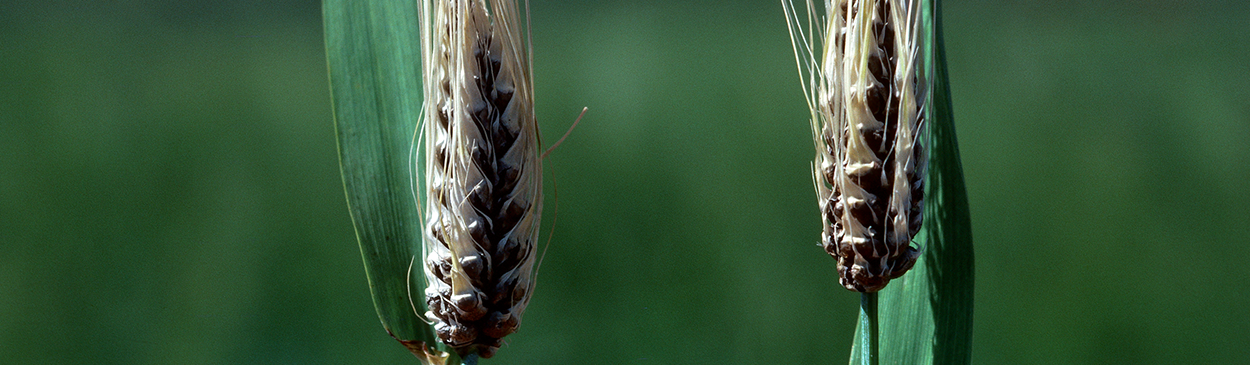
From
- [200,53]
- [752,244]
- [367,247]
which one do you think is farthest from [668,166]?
[200,53]

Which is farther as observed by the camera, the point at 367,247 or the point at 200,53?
the point at 200,53

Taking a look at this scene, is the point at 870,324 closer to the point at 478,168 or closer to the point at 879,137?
the point at 879,137

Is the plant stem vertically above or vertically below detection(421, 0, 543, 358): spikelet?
below

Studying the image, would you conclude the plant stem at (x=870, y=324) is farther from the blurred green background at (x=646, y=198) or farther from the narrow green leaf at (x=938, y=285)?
the blurred green background at (x=646, y=198)

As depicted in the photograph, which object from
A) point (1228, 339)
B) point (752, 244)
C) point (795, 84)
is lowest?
point (1228, 339)

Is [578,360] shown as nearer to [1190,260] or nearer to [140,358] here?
[140,358]

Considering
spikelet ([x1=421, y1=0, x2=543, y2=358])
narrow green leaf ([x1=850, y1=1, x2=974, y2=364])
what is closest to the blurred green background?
narrow green leaf ([x1=850, y1=1, x2=974, y2=364])

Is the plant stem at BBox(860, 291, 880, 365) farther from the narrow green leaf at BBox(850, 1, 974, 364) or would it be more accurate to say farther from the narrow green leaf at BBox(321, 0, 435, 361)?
the narrow green leaf at BBox(321, 0, 435, 361)
